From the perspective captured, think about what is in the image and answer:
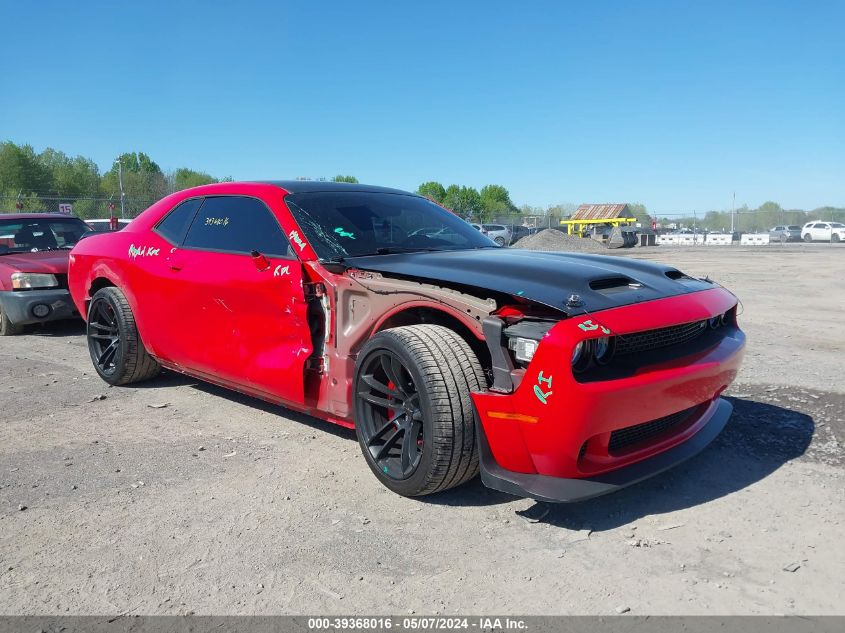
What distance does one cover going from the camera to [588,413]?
2.47m

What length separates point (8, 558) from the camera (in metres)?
2.54

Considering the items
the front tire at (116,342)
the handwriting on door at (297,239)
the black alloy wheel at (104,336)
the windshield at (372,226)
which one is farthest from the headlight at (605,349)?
the black alloy wheel at (104,336)

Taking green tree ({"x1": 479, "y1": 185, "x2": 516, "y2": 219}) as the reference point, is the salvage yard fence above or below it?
below

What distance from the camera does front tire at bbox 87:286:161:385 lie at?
15.8ft

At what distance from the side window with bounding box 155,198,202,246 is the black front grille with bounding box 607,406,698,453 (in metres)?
3.11

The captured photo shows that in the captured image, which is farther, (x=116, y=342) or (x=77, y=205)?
(x=77, y=205)

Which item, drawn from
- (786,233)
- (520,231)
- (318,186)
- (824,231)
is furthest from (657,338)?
(786,233)

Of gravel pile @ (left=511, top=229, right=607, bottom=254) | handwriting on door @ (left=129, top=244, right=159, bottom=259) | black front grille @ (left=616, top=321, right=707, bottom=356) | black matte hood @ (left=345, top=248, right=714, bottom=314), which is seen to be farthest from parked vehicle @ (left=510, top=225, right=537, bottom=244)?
black front grille @ (left=616, top=321, right=707, bottom=356)

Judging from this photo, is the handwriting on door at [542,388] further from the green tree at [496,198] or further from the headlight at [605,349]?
the green tree at [496,198]

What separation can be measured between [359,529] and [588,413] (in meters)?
1.07

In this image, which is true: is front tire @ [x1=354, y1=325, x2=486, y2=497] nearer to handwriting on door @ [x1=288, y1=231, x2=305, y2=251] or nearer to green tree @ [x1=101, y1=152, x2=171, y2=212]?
handwriting on door @ [x1=288, y1=231, x2=305, y2=251]

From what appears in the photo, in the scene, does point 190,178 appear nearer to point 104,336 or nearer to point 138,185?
point 138,185

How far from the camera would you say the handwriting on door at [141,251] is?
4600mm

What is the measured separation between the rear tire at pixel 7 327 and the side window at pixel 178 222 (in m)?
3.87
